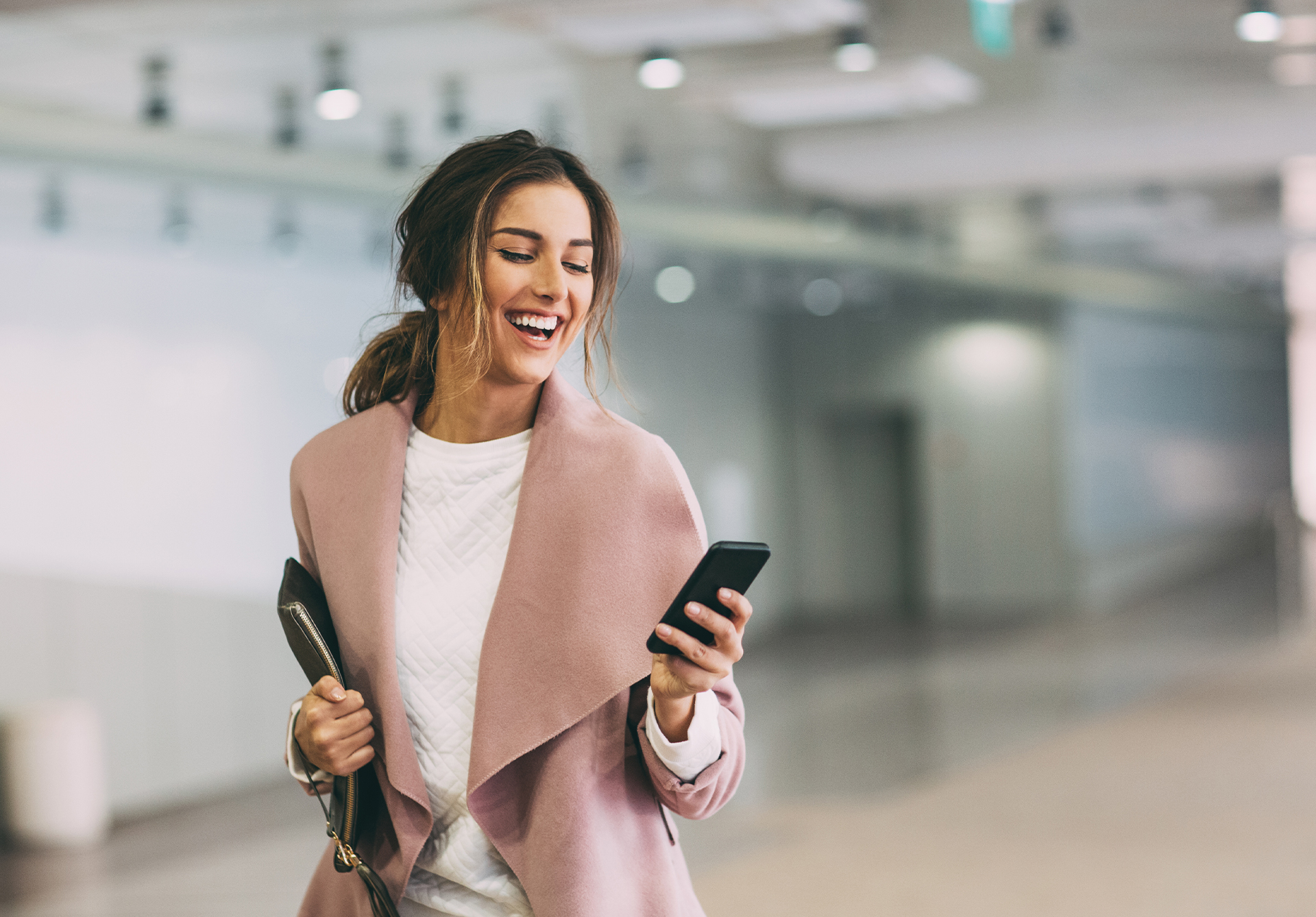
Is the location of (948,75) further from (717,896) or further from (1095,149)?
(717,896)

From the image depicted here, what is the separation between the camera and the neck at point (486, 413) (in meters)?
1.77

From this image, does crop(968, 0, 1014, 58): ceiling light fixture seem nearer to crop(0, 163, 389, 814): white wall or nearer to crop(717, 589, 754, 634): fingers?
crop(0, 163, 389, 814): white wall

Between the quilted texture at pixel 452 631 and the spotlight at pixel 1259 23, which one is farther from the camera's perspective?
the spotlight at pixel 1259 23

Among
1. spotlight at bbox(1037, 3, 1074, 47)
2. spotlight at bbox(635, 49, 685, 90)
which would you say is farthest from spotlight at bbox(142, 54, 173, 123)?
spotlight at bbox(1037, 3, 1074, 47)

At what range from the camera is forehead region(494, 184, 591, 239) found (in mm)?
1668

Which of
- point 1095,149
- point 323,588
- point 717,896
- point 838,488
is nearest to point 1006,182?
point 1095,149

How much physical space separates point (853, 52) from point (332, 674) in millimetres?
5963

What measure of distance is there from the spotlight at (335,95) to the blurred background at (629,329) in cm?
3

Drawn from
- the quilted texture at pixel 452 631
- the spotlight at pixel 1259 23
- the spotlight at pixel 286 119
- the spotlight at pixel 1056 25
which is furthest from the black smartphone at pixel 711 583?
the spotlight at pixel 286 119

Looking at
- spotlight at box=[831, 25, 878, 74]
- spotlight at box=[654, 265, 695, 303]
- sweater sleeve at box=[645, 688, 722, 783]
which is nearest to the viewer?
sweater sleeve at box=[645, 688, 722, 783]

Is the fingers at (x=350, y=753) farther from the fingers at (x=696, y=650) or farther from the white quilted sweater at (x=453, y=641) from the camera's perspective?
the fingers at (x=696, y=650)

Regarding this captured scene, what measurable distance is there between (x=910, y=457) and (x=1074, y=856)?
11.2 meters

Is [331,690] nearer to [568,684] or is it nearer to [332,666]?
[332,666]

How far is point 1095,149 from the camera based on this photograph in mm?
10578
